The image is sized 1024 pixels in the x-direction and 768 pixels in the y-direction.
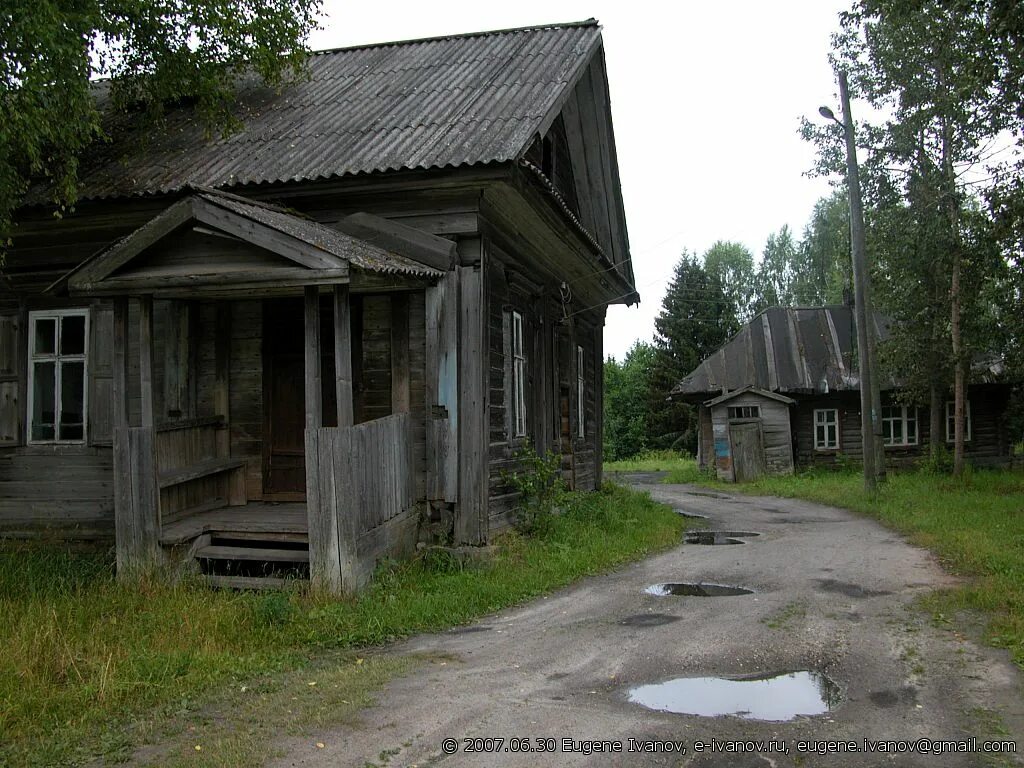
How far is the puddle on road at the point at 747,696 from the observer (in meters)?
4.31

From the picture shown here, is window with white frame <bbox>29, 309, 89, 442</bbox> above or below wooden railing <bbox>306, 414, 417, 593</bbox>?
above

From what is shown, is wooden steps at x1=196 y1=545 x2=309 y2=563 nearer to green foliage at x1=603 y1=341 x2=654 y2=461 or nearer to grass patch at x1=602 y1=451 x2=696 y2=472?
grass patch at x1=602 y1=451 x2=696 y2=472

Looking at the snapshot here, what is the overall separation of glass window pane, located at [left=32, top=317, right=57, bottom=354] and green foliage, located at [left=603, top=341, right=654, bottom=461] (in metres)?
29.7

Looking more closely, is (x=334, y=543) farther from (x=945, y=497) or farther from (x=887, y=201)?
(x=887, y=201)

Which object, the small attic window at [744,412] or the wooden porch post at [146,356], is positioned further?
the small attic window at [744,412]

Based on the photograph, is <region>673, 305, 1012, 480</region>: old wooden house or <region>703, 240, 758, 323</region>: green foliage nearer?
<region>673, 305, 1012, 480</region>: old wooden house

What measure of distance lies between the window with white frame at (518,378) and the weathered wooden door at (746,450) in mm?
14281

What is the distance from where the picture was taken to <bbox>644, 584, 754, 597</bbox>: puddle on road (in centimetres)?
751

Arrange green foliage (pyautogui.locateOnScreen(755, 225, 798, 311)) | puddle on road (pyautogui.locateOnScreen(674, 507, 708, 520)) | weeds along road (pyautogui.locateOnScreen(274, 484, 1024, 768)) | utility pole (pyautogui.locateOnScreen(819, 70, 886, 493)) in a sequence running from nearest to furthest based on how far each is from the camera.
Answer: weeds along road (pyautogui.locateOnScreen(274, 484, 1024, 768)) < puddle on road (pyautogui.locateOnScreen(674, 507, 708, 520)) < utility pole (pyautogui.locateOnScreen(819, 70, 886, 493)) < green foliage (pyautogui.locateOnScreen(755, 225, 798, 311))

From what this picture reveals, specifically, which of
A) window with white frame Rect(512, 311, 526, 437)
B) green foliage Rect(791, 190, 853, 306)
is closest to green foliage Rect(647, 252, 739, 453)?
green foliage Rect(791, 190, 853, 306)

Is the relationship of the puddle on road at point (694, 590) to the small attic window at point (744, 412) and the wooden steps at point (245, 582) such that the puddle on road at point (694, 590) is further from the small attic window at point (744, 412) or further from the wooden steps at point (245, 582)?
the small attic window at point (744, 412)

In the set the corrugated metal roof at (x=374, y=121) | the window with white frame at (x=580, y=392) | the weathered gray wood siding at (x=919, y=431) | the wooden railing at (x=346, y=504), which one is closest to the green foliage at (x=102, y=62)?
the corrugated metal roof at (x=374, y=121)

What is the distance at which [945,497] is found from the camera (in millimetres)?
15023

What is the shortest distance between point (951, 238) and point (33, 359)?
1709cm
